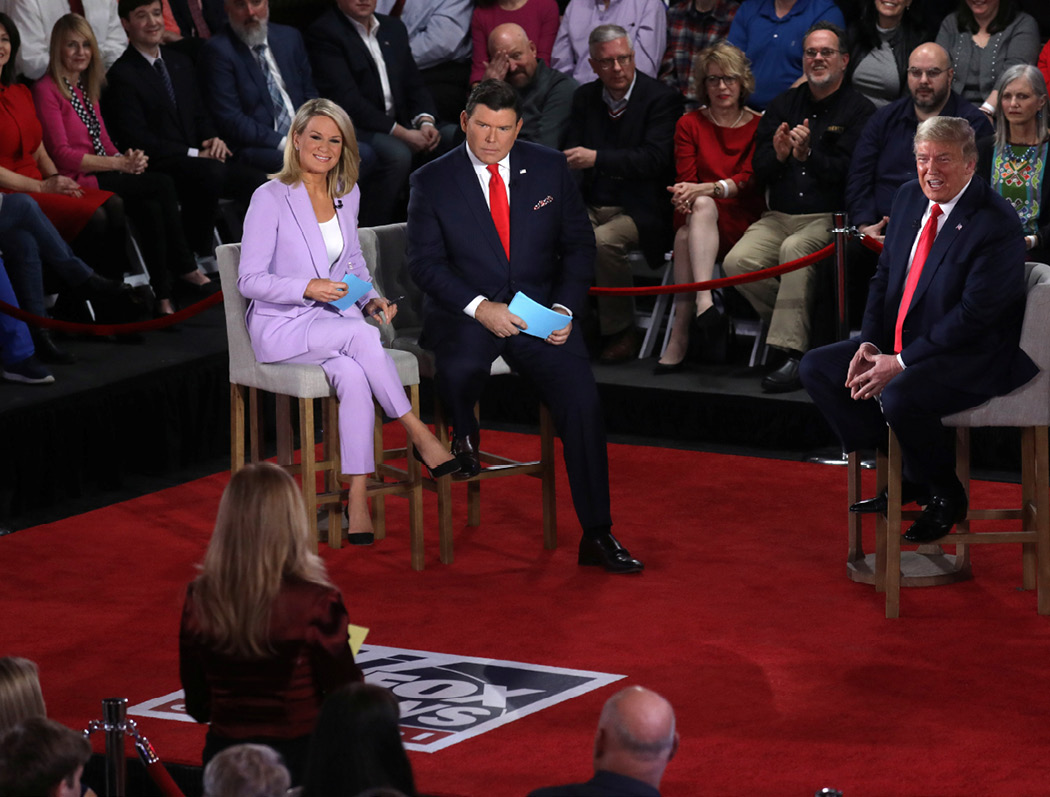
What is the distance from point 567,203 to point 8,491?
238 centimetres

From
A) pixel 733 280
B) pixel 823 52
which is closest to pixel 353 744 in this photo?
pixel 733 280

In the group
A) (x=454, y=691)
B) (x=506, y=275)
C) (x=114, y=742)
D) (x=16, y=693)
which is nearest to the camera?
(x=16, y=693)

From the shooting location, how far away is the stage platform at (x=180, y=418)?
6500 mm

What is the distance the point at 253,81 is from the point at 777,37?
2.52 meters

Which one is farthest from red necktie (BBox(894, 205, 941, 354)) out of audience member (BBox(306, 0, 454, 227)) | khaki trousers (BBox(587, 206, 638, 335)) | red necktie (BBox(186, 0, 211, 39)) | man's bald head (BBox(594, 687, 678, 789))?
red necktie (BBox(186, 0, 211, 39))

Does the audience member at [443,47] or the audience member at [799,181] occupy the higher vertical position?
the audience member at [443,47]

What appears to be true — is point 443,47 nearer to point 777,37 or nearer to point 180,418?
point 777,37

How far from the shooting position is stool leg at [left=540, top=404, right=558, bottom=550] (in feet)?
18.8

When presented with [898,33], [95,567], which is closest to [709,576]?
[95,567]

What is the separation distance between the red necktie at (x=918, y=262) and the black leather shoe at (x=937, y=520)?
0.48 metres

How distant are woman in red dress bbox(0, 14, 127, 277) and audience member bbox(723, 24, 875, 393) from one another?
8.96 feet

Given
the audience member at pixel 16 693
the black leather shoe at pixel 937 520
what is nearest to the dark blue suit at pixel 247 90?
the black leather shoe at pixel 937 520

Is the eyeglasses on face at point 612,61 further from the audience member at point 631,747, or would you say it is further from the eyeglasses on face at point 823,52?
the audience member at point 631,747

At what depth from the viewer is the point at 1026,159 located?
6691 millimetres
